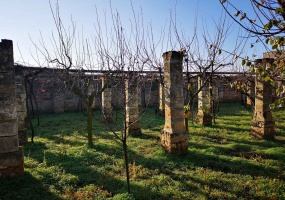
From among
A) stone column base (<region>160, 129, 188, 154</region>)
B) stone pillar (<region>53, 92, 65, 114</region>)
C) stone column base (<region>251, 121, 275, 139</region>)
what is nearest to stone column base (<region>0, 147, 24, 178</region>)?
stone column base (<region>160, 129, 188, 154</region>)

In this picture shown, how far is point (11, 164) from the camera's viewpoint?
5.86m

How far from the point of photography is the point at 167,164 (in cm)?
689

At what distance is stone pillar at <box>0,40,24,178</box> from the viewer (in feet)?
19.1

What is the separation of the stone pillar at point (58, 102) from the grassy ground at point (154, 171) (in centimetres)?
1046

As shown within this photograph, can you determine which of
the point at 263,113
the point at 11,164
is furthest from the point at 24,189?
the point at 263,113

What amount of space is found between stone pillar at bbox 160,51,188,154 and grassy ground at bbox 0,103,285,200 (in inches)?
16.6

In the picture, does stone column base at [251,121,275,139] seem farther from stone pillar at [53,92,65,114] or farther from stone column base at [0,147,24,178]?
stone pillar at [53,92,65,114]

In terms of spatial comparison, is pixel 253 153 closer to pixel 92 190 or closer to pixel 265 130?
pixel 265 130

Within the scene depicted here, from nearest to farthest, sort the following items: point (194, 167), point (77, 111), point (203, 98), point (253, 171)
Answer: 1. point (253, 171)
2. point (194, 167)
3. point (203, 98)
4. point (77, 111)

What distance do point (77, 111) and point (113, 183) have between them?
15643 mm

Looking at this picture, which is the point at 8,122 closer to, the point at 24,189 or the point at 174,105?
the point at 24,189

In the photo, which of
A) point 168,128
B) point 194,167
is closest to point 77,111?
point 168,128

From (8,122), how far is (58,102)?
14427 mm

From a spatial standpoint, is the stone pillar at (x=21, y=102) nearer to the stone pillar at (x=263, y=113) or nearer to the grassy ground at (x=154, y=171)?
the grassy ground at (x=154, y=171)
